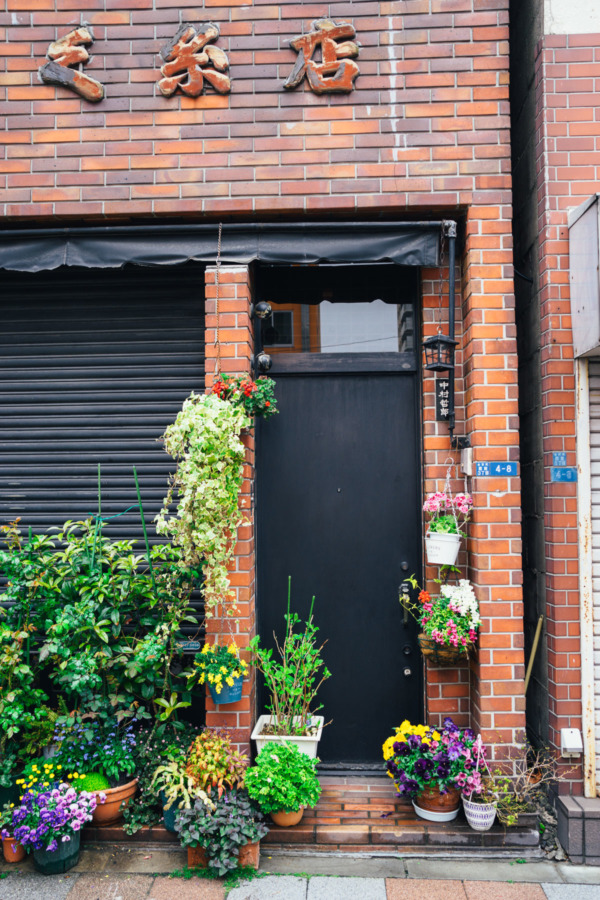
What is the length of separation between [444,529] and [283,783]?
1.79 m

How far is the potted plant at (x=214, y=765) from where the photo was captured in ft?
12.0

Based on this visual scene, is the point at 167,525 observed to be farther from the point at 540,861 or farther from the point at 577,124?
the point at 577,124

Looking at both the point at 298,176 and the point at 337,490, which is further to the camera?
the point at 337,490

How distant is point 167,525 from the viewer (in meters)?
3.70

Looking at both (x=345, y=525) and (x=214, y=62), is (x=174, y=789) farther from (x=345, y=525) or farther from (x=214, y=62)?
(x=214, y=62)

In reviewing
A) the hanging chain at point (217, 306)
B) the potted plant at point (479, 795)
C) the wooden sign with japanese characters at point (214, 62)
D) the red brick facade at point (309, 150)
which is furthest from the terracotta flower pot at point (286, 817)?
the wooden sign with japanese characters at point (214, 62)

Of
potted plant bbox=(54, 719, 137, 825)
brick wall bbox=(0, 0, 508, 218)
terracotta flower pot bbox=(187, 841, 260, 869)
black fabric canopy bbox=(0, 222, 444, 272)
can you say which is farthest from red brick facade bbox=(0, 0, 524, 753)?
terracotta flower pot bbox=(187, 841, 260, 869)

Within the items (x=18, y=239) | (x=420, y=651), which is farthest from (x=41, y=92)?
(x=420, y=651)

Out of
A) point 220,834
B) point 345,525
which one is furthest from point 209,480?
point 220,834

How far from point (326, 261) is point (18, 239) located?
212 centimetres

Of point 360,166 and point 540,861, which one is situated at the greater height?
point 360,166

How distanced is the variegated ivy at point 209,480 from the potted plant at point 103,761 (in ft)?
3.42

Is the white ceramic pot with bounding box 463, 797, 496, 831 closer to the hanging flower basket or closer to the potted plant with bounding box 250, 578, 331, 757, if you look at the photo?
the hanging flower basket

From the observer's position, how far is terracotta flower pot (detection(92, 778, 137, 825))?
3742 mm
